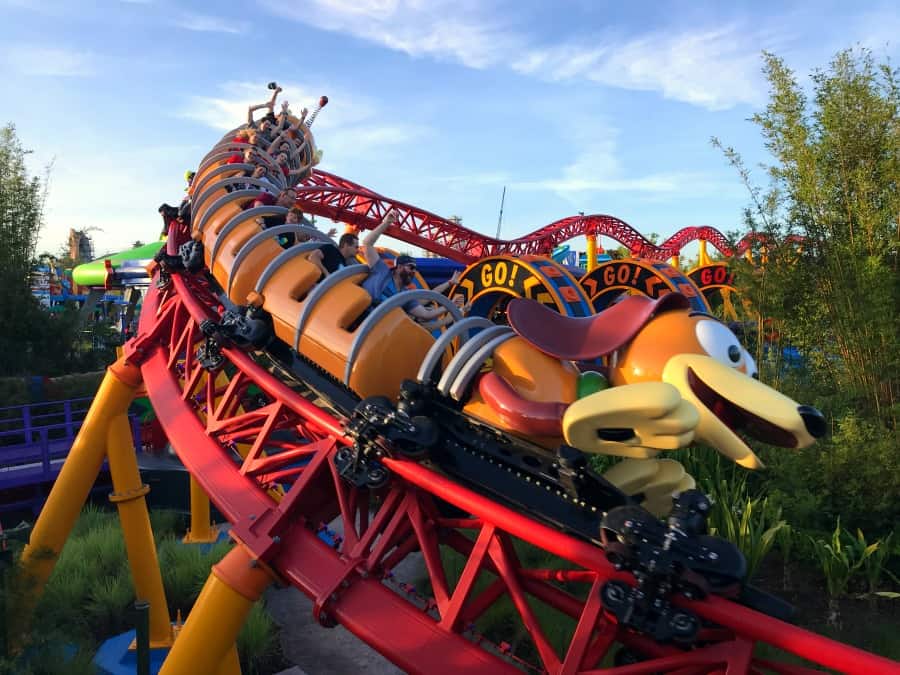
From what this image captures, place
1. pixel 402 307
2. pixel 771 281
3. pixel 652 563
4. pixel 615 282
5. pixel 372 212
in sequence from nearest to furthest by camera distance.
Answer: pixel 652 563, pixel 402 307, pixel 771 281, pixel 615 282, pixel 372 212

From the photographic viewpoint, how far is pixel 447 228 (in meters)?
19.6

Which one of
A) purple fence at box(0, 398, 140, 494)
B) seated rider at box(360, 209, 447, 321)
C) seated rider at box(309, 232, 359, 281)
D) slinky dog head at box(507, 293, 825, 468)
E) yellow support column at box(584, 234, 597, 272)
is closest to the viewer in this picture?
slinky dog head at box(507, 293, 825, 468)

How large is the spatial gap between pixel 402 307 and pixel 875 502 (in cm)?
548

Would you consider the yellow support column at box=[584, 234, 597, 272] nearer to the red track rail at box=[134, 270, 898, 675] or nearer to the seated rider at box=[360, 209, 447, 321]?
the seated rider at box=[360, 209, 447, 321]

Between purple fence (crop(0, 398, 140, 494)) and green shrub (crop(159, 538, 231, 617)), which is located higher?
purple fence (crop(0, 398, 140, 494))

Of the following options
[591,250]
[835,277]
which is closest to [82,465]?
[835,277]

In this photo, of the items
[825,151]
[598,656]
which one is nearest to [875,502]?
[825,151]

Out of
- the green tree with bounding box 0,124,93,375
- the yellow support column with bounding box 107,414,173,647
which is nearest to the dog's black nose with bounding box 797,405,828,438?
the yellow support column with bounding box 107,414,173,647

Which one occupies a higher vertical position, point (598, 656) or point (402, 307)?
point (402, 307)

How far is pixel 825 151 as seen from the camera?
24.3ft

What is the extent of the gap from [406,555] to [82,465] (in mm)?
3267

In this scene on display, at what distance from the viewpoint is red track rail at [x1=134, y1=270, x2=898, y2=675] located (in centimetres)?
187

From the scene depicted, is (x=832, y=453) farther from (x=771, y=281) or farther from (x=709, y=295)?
(x=709, y=295)

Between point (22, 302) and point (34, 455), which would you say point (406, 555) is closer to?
point (34, 455)
